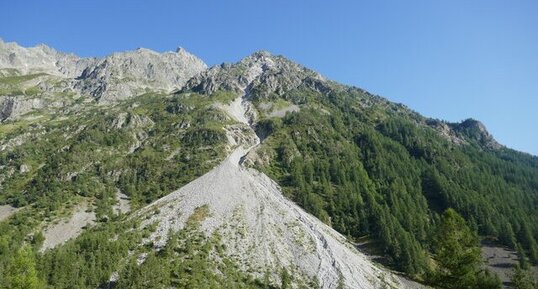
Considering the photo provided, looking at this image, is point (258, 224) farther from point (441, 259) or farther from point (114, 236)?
point (441, 259)

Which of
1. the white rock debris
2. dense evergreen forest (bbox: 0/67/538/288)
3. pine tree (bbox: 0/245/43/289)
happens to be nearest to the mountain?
the white rock debris

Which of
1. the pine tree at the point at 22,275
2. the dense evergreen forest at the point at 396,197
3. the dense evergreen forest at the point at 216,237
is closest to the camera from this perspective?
the pine tree at the point at 22,275

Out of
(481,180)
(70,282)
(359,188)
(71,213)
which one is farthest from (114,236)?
(481,180)

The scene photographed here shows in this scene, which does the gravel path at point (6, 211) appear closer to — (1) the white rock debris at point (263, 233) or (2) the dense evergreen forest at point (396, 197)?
(1) the white rock debris at point (263, 233)

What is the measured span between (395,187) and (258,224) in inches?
3016

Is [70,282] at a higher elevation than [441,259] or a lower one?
lower

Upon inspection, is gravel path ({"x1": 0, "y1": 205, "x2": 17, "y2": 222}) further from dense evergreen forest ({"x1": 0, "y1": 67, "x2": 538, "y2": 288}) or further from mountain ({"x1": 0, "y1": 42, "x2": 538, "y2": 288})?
dense evergreen forest ({"x1": 0, "y1": 67, "x2": 538, "y2": 288})

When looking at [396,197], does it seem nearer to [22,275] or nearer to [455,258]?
[455,258]

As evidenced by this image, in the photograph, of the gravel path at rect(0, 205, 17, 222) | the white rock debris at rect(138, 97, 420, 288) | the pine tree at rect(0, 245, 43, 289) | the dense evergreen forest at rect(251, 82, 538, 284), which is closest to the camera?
the pine tree at rect(0, 245, 43, 289)

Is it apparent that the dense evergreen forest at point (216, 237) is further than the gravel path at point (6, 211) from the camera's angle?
No

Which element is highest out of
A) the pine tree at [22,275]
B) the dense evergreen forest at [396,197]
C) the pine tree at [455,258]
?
the dense evergreen forest at [396,197]

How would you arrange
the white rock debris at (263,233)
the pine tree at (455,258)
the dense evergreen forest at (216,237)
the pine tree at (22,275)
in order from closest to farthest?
the pine tree at (455,258) < the pine tree at (22,275) < the dense evergreen forest at (216,237) < the white rock debris at (263,233)

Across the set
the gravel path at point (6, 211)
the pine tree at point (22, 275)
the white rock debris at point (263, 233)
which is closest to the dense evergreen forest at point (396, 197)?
the white rock debris at point (263, 233)

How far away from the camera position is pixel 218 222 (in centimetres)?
10512
